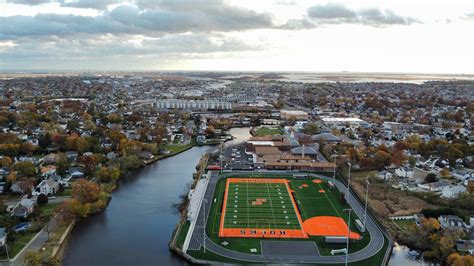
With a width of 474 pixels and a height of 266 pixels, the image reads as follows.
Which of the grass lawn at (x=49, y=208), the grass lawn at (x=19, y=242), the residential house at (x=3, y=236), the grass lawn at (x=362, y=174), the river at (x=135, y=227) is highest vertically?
the residential house at (x=3, y=236)

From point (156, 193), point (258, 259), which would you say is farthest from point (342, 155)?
point (258, 259)

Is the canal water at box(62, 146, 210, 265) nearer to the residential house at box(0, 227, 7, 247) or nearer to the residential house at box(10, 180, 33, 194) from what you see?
the residential house at box(0, 227, 7, 247)

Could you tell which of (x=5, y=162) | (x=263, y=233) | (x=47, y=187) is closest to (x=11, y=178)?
(x=47, y=187)

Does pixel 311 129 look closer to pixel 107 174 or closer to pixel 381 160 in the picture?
pixel 381 160

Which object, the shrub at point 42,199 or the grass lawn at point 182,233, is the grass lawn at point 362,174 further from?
the shrub at point 42,199

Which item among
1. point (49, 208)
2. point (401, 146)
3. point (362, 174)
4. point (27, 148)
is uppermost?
point (27, 148)

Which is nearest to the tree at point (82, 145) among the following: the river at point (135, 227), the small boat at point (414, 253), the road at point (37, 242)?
the river at point (135, 227)
